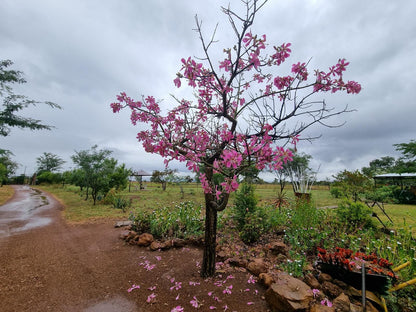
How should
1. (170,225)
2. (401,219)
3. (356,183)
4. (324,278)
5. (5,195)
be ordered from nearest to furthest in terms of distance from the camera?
1. (324,278)
2. (170,225)
3. (401,219)
4. (356,183)
5. (5,195)

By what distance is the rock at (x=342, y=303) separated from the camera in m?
2.01

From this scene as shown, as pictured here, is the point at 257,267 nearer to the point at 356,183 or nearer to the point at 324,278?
the point at 324,278

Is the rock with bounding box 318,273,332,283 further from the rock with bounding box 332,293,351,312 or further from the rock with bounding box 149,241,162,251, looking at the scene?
the rock with bounding box 149,241,162,251

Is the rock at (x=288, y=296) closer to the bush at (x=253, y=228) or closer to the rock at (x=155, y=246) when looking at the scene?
the bush at (x=253, y=228)

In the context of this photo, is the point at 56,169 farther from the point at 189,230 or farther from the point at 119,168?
the point at 189,230

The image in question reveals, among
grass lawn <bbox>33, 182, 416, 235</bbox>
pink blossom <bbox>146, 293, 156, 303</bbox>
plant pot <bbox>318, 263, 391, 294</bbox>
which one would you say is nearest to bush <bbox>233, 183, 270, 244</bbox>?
grass lawn <bbox>33, 182, 416, 235</bbox>

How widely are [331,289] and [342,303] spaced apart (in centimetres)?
30

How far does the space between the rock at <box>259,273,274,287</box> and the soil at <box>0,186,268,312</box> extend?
8 centimetres

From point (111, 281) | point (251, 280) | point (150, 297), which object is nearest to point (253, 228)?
point (251, 280)

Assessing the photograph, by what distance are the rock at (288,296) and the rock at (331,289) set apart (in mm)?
340

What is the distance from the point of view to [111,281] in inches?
119

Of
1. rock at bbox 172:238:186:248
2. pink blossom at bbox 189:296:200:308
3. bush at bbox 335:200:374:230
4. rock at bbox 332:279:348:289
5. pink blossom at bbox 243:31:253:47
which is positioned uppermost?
pink blossom at bbox 243:31:253:47

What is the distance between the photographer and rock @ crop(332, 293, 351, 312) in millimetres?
2006

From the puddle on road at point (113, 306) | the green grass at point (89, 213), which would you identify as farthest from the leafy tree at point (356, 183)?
the green grass at point (89, 213)
